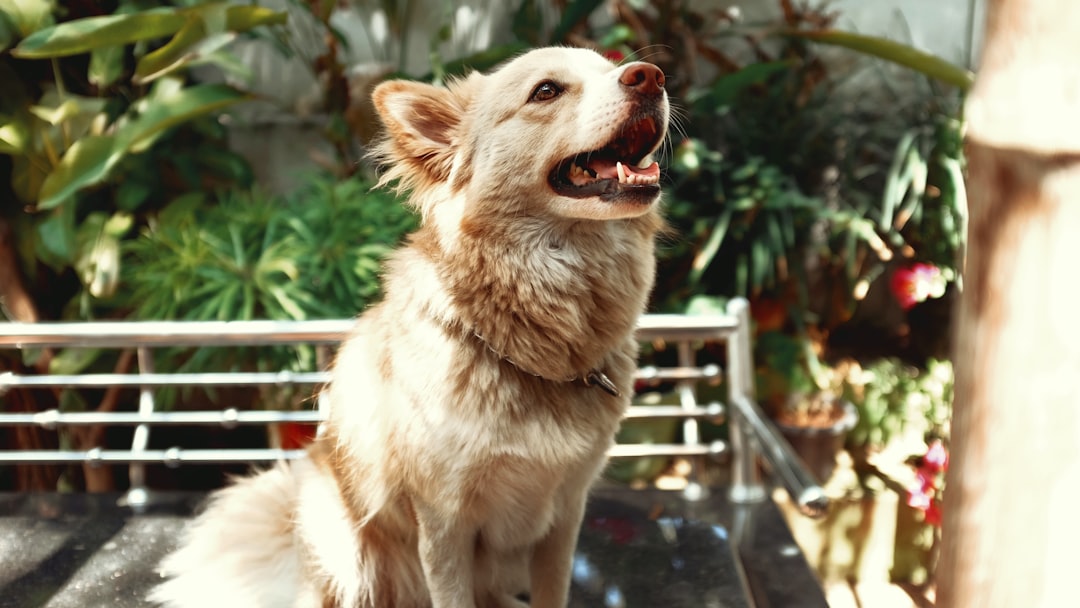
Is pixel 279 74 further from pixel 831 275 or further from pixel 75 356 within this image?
pixel 831 275

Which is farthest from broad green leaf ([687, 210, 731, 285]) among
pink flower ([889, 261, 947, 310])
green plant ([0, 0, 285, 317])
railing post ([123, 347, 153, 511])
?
railing post ([123, 347, 153, 511])

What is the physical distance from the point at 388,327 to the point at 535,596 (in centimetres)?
65

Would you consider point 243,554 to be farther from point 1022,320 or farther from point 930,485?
point 930,485

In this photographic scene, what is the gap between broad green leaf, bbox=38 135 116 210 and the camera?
247cm

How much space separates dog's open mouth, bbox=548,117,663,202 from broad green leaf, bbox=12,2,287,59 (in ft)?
6.67

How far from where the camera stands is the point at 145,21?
2557 mm

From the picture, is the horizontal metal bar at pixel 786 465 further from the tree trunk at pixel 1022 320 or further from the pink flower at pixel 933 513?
the pink flower at pixel 933 513

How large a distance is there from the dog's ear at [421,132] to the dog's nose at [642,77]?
346 mm

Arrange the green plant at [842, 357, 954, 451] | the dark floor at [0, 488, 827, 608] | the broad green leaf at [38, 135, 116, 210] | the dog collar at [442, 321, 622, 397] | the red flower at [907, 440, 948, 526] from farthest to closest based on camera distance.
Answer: the green plant at [842, 357, 954, 451], the red flower at [907, 440, 948, 526], the broad green leaf at [38, 135, 116, 210], the dark floor at [0, 488, 827, 608], the dog collar at [442, 321, 622, 397]

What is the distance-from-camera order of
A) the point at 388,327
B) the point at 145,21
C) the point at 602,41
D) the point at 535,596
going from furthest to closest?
the point at 602,41 < the point at 145,21 < the point at 535,596 < the point at 388,327

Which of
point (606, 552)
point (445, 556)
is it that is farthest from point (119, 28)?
point (606, 552)

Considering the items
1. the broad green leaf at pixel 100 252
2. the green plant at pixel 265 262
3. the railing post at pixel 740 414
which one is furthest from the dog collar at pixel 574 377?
the broad green leaf at pixel 100 252

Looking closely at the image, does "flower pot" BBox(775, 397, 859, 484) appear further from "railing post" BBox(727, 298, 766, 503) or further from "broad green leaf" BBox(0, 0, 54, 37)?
"broad green leaf" BBox(0, 0, 54, 37)

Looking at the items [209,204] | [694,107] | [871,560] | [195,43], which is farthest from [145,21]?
[871,560]
